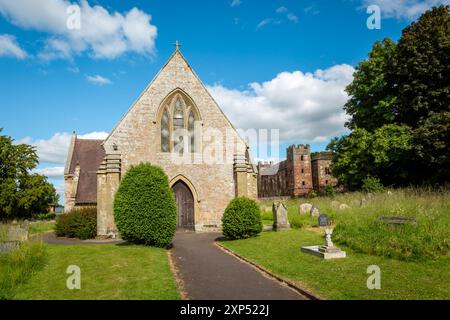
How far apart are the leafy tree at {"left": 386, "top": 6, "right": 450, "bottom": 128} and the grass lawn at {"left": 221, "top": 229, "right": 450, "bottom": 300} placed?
18302 millimetres

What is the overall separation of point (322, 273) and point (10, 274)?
8.34 m

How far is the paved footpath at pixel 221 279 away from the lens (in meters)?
7.41

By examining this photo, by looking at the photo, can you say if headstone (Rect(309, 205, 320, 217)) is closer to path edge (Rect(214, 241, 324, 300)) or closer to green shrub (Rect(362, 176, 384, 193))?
green shrub (Rect(362, 176, 384, 193))

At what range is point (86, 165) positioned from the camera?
3206 cm

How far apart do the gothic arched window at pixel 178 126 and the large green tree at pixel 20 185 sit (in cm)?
2303

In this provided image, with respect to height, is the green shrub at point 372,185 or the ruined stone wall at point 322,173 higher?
the ruined stone wall at point 322,173

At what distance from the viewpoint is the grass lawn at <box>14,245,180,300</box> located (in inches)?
291

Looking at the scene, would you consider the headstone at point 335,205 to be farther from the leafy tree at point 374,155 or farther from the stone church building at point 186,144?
the leafy tree at point 374,155

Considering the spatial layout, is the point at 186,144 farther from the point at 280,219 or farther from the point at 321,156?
the point at 321,156

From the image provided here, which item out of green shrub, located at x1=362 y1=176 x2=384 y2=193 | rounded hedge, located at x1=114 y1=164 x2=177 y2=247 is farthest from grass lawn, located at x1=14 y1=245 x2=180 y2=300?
green shrub, located at x1=362 y1=176 x2=384 y2=193

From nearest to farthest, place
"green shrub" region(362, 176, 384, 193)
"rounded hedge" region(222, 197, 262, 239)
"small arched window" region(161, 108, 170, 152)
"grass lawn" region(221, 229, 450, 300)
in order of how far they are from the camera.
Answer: "grass lawn" region(221, 229, 450, 300) → "rounded hedge" region(222, 197, 262, 239) → "small arched window" region(161, 108, 170, 152) → "green shrub" region(362, 176, 384, 193)
